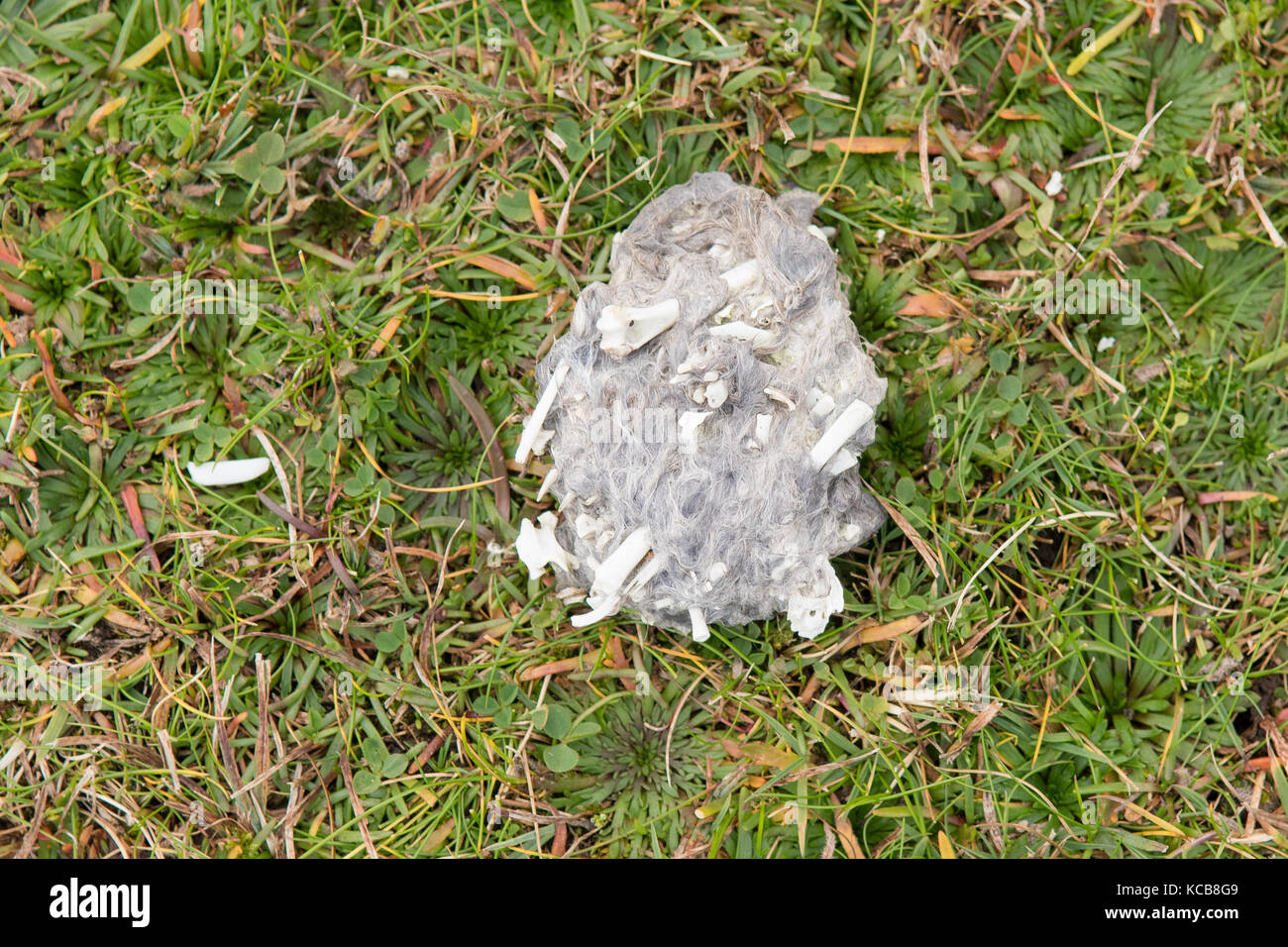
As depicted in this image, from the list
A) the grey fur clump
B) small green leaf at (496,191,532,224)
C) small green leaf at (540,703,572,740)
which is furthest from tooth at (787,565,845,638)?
small green leaf at (496,191,532,224)

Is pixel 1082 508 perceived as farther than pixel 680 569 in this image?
Yes

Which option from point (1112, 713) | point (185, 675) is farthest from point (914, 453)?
point (185, 675)

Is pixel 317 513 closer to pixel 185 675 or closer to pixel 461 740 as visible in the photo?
pixel 185 675

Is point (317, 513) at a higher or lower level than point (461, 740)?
higher

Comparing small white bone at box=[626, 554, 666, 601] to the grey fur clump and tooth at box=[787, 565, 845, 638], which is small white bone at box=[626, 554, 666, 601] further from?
tooth at box=[787, 565, 845, 638]

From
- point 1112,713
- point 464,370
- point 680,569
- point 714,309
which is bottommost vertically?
point 1112,713
